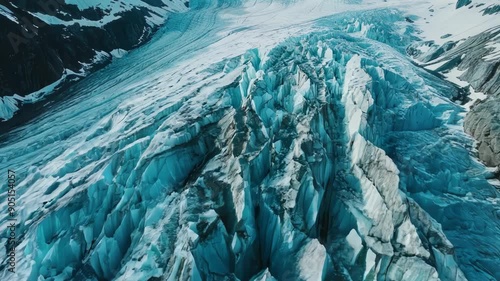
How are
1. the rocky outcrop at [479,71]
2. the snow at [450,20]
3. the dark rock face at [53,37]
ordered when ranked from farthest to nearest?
the snow at [450,20] → the dark rock face at [53,37] → the rocky outcrop at [479,71]

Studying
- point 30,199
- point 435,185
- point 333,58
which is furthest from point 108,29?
point 435,185

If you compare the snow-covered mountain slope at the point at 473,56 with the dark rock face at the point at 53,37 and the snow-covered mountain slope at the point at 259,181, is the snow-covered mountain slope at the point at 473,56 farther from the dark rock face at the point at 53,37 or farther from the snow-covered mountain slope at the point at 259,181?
the dark rock face at the point at 53,37

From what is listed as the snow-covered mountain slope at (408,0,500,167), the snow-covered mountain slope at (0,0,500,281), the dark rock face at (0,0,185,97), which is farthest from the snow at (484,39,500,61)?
the dark rock face at (0,0,185,97)

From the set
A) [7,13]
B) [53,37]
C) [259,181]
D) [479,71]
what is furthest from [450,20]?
[7,13]

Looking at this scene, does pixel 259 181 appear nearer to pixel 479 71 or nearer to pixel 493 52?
pixel 479 71

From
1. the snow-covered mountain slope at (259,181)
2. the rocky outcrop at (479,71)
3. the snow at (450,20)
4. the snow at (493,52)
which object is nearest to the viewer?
the snow-covered mountain slope at (259,181)

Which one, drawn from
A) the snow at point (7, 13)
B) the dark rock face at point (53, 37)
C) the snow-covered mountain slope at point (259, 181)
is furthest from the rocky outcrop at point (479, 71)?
the snow at point (7, 13)

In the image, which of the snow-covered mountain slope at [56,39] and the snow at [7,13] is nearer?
the snow-covered mountain slope at [56,39]

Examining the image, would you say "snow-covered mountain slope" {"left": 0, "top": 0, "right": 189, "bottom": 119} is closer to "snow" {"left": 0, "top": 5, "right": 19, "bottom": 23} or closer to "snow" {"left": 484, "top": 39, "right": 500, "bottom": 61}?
"snow" {"left": 0, "top": 5, "right": 19, "bottom": 23}
